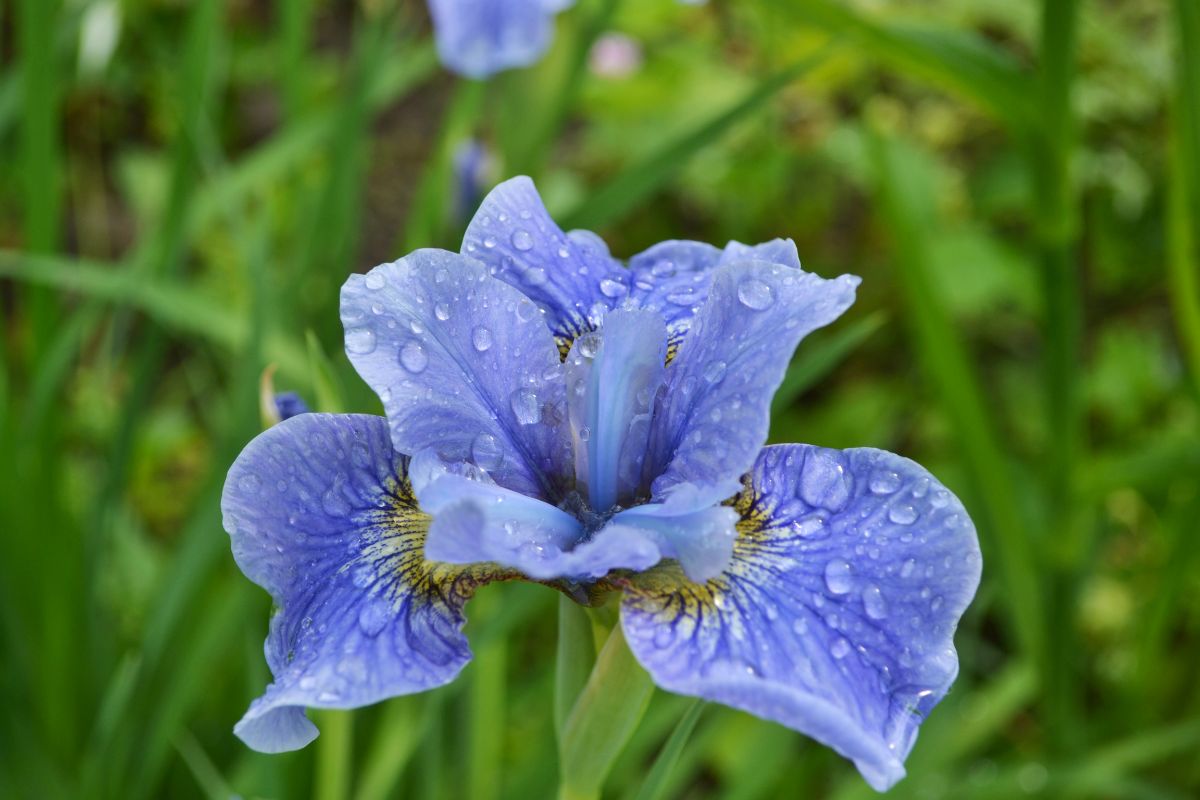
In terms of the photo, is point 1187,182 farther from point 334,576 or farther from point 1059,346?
point 334,576

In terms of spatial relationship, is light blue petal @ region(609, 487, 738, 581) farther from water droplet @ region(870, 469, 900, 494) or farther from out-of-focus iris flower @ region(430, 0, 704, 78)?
out-of-focus iris flower @ region(430, 0, 704, 78)

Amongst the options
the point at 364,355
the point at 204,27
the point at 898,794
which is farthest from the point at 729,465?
the point at 204,27

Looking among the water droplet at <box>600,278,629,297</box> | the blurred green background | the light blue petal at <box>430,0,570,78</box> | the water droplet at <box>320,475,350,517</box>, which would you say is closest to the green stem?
the blurred green background

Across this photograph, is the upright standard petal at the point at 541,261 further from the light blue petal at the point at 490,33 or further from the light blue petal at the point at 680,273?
the light blue petal at the point at 490,33

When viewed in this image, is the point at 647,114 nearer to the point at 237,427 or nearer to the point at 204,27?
the point at 204,27

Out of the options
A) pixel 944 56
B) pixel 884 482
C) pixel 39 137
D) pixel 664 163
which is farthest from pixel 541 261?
pixel 39 137
